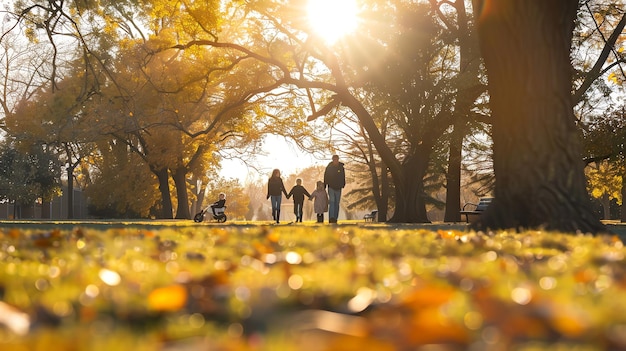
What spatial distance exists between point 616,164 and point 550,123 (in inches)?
954

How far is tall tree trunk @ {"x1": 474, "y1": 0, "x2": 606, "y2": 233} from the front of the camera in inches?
387

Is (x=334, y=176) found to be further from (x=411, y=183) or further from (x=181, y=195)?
(x=181, y=195)

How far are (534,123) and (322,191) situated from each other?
51.9ft

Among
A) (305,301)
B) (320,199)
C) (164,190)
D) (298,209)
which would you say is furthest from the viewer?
(164,190)

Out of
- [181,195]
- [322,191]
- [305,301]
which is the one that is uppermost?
[181,195]

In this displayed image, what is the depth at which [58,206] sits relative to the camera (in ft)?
203

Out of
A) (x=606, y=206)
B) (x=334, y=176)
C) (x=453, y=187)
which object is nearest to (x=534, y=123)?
(x=334, y=176)

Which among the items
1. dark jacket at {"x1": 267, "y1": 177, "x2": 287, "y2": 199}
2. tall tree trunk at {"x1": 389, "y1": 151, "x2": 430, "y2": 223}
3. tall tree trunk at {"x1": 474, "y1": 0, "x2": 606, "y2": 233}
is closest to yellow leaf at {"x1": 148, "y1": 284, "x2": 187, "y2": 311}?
tall tree trunk at {"x1": 474, "y1": 0, "x2": 606, "y2": 233}

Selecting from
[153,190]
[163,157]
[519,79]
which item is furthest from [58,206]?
[519,79]

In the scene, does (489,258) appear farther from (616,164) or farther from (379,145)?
(616,164)

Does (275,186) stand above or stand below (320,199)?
above

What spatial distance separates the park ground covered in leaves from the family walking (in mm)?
16455

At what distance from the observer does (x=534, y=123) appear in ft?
32.7

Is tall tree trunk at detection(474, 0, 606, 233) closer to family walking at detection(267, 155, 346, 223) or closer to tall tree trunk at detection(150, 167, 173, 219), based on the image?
family walking at detection(267, 155, 346, 223)
